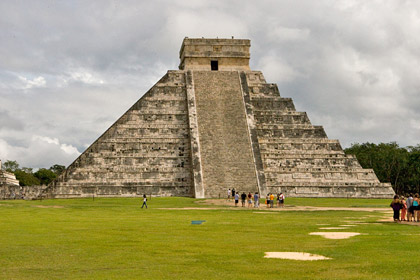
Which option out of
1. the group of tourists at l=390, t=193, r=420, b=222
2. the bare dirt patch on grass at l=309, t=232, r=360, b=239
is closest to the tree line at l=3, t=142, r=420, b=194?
the group of tourists at l=390, t=193, r=420, b=222

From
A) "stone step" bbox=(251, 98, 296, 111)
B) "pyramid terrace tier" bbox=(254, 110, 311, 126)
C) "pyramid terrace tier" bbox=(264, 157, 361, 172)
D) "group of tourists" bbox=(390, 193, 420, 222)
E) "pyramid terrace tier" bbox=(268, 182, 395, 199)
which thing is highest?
"stone step" bbox=(251, 98, 296, 111)

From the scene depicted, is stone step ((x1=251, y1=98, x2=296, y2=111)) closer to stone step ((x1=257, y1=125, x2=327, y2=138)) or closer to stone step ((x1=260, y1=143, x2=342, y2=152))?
stone step ((x1=257, y1=125, x2=327, y2=138))

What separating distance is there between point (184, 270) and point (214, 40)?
1462 inches

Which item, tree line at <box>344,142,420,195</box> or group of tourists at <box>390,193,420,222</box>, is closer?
group of tourists at <box>390,193,420,222</box>

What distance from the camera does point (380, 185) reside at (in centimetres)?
3716

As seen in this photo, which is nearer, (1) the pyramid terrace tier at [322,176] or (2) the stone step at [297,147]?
(1) the pyramid terrace tier at [322,176]

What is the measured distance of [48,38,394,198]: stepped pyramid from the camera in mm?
35875

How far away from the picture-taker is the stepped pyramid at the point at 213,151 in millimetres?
35875

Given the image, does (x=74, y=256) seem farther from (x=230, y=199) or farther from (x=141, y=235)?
(x=230, y=199)

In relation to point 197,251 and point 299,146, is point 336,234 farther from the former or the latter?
point 299,146

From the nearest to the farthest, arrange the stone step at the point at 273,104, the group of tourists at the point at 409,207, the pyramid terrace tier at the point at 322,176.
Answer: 1. the group of tourists at the point at 409,207
2. the pyramid terrace tier at the point at 322,176
3. the stone step at the point at 273,104

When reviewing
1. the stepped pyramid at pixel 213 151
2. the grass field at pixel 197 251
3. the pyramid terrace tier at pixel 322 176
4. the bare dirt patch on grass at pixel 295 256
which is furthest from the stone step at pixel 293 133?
the bare dirt patch on grass at pixel 295 256

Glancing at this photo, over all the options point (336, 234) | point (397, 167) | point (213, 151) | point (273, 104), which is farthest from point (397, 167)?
point (336, 234)

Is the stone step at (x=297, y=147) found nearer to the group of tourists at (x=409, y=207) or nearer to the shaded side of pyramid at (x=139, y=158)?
the shaded side of pyramid at (x=139, y=158)
